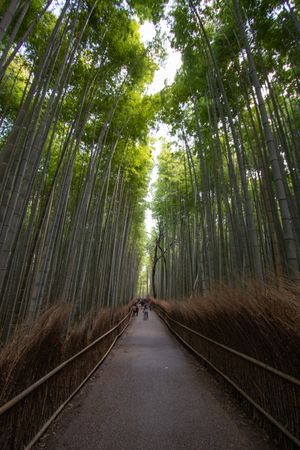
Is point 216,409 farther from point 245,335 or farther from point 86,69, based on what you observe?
point 86,69

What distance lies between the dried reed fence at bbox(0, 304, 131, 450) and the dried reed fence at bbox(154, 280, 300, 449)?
1.68 m

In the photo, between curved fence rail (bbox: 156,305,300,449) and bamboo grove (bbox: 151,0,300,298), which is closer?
curved fence rail (bbox: 156,305,300,449)

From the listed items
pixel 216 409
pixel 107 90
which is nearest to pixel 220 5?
pixel 107 90

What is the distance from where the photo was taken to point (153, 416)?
2021 millimetres

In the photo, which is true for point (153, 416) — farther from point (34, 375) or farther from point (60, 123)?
point (60, 123)

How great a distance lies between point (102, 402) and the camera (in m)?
2.33

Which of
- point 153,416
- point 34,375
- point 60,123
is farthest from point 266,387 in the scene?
point 60,123

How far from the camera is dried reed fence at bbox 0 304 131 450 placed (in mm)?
1296

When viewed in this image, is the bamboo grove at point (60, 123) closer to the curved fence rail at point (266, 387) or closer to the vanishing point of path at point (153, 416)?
the vanishing point of path at point (153, 416)

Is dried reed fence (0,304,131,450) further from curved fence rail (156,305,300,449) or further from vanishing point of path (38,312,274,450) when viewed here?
curved fence rail (156,305,300,449)

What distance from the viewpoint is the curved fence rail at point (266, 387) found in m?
1.41

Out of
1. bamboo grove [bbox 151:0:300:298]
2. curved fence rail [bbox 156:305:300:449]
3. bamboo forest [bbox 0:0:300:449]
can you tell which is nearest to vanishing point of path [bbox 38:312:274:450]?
curved fence rail [bbox 156:305:300:449]

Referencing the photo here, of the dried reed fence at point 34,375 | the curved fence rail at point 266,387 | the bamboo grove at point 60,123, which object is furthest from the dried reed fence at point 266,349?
the bamboo grove at point 60,123

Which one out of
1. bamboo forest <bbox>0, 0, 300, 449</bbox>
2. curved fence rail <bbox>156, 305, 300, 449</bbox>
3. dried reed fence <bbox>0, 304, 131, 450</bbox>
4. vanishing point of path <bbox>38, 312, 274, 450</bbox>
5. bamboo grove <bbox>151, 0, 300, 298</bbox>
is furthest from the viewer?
bamboo grove <bbox>151, 0, 300, 298</bbox>
